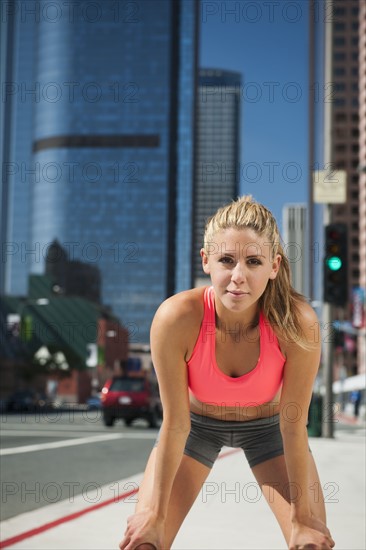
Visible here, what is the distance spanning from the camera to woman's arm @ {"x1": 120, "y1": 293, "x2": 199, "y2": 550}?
2.94 metres

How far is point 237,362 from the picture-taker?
3.12 metres

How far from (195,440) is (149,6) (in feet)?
567

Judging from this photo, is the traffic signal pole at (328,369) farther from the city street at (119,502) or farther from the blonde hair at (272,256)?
the blonde hair at (272,256)

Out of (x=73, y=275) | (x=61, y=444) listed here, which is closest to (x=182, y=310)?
(x=61, y=444)

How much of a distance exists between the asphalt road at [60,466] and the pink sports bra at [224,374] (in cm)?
451

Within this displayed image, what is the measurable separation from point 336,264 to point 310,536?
14.0 meters

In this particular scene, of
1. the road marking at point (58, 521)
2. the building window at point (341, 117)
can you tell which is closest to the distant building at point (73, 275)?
the building window at point (341, 117)

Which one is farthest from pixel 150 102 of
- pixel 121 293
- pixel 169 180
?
pixel 121 293

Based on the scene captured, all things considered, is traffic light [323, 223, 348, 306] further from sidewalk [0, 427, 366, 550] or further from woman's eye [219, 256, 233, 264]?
woman's eye [219, 256, 233, 264]

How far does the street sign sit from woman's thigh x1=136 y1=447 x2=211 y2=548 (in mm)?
15318

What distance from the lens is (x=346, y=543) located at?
5676 mm

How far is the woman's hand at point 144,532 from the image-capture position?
2789 mm

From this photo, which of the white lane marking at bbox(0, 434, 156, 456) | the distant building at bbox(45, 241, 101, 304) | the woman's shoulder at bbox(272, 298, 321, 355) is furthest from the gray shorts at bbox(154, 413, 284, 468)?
the distant building at bbox(45, 241, 101, 304)

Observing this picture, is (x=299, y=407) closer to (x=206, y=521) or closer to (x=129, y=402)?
(x=206, y=521)
